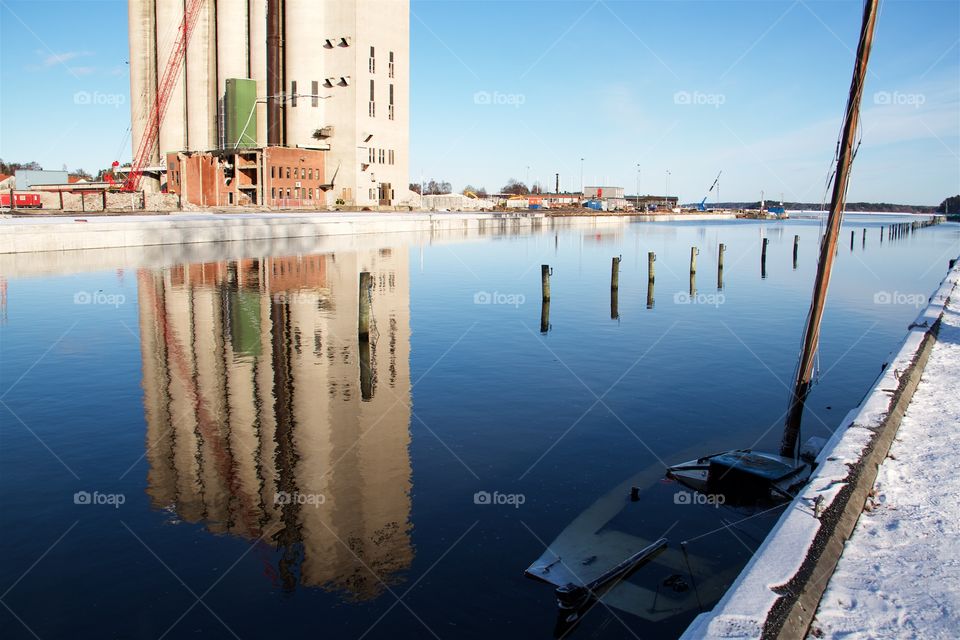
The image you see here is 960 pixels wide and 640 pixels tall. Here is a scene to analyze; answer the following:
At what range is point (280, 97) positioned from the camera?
270 feet

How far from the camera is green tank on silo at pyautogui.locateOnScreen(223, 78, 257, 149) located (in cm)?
8150

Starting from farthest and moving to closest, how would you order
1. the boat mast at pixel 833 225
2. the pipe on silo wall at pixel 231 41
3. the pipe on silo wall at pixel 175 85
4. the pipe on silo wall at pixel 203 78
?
the pipe on silo wall at pixel 175 85 → the pipe on silo wall at pixel 203 78 → the pipe on silo wall at pixel 231 41 → the boat mast at pixel 833 225

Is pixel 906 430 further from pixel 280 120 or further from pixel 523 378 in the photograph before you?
pixel 280 120

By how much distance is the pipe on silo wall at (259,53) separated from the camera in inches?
3231

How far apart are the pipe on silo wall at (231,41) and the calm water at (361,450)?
63.2 metres

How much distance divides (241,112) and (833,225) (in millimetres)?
78169

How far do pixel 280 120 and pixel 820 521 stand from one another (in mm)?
84852

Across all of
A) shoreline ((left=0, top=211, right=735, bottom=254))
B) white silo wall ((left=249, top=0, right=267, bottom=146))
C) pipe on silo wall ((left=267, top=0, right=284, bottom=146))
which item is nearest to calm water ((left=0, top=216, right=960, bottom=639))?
shoreline ((left=0, top=211, right=735, bottom=254))

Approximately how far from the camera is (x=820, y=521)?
6.95 meters

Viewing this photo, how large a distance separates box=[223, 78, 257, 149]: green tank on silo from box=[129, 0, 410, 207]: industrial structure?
0.11 m

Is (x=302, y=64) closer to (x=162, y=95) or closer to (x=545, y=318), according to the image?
(x=162, y=95)

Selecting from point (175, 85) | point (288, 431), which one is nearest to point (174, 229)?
point (288, 431)

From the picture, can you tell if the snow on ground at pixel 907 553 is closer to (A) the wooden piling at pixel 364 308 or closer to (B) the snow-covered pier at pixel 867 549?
(B) the snow-covered pier at pixel 867 549

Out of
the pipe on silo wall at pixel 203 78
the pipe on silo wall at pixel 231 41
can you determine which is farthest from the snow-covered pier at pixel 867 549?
the pipe on silo wall at pixel 203 78
